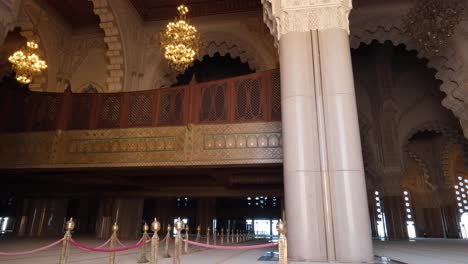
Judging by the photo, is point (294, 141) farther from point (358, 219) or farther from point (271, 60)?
point (271, 60)

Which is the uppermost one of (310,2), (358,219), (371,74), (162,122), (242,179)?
(371,74)

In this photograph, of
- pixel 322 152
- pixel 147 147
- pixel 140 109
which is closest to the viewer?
pixel 322 152

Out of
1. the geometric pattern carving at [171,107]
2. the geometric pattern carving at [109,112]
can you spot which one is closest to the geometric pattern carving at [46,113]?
the geometric pattern carving at [109,112]

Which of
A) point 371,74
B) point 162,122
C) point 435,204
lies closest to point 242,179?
point 162,122

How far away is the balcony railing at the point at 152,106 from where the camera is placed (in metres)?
6.01

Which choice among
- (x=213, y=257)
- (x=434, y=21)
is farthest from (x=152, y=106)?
(x=434, y=21)

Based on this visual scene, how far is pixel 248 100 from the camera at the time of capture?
19.9ft

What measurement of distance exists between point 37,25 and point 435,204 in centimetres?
1815

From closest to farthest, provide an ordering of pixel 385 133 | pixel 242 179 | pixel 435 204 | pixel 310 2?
pixel 310 2, pixel 242 179, pixel 385 133, pixel 435 204

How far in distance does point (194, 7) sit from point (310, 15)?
6377 millimetres

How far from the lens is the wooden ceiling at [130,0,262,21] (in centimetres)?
1010

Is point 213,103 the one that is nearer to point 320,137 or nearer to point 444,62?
point 320,137

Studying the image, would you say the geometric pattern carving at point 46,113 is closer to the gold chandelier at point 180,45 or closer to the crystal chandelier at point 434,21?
the gold chandelier at point 180,45

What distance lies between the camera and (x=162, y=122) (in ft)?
20.7
